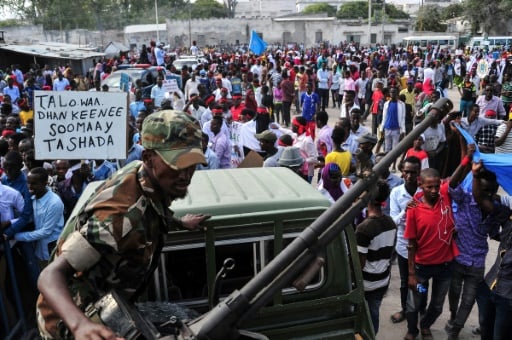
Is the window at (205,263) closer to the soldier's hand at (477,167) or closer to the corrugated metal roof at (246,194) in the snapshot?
the corrugated metal roof at (246,194)

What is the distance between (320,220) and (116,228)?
0.82 meters

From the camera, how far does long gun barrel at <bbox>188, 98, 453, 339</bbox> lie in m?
1.50

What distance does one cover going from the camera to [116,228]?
6.12ft

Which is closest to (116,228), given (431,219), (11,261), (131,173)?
(131,173)

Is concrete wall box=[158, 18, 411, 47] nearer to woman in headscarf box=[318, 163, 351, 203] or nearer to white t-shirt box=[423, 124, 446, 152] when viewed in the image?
white t-shirt box=[423, 124, 446, 152]

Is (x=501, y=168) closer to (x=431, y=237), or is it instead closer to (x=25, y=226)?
(x=431, y=237)

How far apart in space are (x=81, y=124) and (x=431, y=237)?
343cm

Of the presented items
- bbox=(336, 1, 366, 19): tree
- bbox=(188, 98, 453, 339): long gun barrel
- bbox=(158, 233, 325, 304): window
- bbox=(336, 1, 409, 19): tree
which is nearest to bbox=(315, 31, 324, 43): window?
bbox=(336, 1, 409, 19): tree

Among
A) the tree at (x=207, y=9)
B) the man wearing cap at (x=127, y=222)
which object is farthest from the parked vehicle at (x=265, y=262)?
the tree at (x=207, y=9)

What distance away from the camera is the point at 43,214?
4.17 metres

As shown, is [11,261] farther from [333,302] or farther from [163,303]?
[333,302]

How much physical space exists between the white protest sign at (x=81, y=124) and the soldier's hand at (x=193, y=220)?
2482 mm

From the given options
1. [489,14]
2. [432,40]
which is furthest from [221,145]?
[489,14]

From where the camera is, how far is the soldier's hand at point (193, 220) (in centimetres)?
245
